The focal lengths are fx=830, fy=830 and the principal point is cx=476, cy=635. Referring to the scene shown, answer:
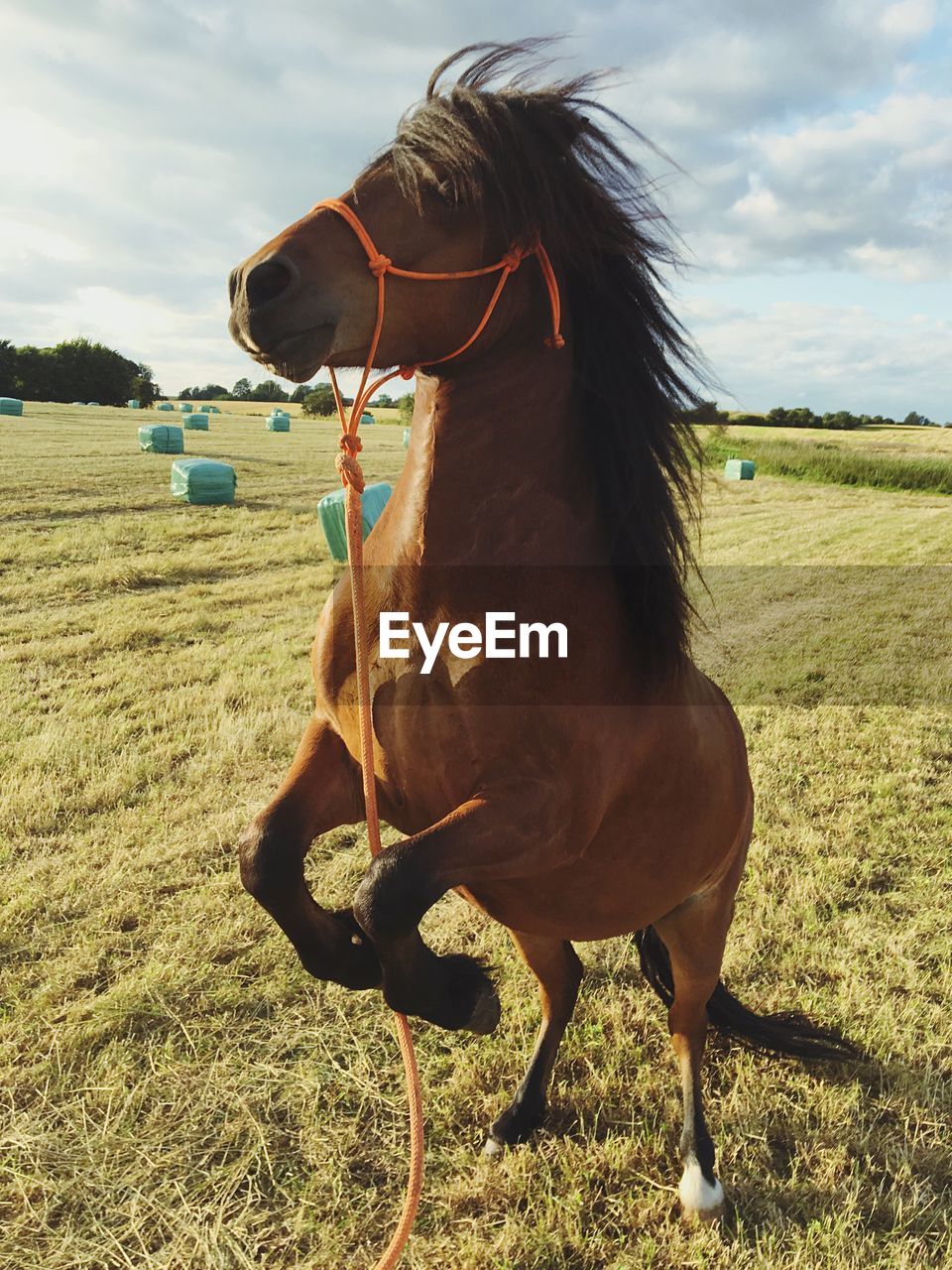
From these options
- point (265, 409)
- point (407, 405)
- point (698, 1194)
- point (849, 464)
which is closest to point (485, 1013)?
point (698, 1194)

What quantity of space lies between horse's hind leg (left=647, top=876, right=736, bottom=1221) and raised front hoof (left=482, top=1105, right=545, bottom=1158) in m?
0.47

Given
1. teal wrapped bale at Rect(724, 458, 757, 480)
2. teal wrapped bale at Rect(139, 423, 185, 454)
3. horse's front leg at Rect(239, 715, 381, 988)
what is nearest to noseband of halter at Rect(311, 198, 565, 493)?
horse's front leg at Rect(239, 715, 381, 988)

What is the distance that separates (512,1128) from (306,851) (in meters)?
1.38

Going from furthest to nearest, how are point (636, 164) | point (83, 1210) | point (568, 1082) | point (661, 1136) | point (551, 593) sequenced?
point (568, 1082) → point (661, 1136) → point (83, 1210) → point (636, 164) → point (551, 593)

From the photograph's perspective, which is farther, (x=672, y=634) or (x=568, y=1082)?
(x=568, y=1082)

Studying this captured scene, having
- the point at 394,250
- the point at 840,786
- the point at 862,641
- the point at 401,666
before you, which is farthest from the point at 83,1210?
the point at 862,641

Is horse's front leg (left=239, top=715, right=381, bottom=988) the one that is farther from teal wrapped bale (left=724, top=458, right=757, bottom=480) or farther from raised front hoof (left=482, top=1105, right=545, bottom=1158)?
teal wrapped bale (left=724, top=458, right=757, bottom=480)

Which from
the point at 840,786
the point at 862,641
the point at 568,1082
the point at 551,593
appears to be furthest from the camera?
the point at 862,641

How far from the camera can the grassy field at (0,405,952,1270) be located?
237 cm

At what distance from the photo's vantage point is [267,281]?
1.46 metres

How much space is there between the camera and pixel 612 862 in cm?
205

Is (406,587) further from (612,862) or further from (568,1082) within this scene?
(568,1082)

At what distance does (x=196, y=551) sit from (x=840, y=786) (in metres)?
9.52

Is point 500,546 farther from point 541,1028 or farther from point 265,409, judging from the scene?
point 265,409
